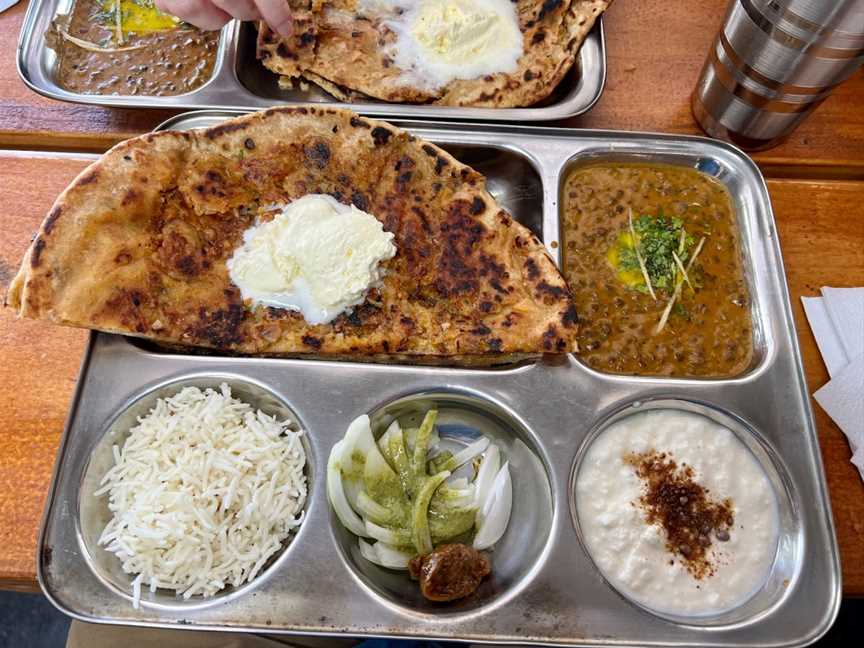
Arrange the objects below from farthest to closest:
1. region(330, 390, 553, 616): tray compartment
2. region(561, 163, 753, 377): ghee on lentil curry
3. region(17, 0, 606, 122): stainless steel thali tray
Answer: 1. region(17, 0, 606, 122): stainless steel thali tray
2. region(561, 163, 753, 377): ghee on lentil curry
3. region(330, 390, 553, 616): tray compartment

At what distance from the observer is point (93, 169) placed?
2.23 metres

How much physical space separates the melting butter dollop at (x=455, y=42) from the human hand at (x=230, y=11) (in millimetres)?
637

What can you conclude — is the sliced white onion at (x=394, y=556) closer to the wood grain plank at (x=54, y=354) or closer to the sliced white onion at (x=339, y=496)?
the sliced white onion at (x=339, y=496)

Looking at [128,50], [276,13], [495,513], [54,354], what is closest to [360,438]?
[495,513]

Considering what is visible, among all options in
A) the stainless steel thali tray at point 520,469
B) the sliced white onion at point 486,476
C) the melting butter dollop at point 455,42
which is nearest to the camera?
the stainless steel thali tray at point 520,469

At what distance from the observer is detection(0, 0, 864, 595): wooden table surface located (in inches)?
89.4

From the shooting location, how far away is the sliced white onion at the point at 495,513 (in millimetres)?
2152

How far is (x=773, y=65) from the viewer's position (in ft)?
8.20

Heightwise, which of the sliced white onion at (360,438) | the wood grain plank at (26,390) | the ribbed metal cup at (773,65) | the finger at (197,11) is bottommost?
the wood grain plank at (26,390)

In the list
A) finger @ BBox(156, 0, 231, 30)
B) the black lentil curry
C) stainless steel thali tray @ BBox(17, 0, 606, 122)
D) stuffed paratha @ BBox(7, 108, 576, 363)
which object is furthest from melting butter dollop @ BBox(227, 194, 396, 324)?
the black lentil curry

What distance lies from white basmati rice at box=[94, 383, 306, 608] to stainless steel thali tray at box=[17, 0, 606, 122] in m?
1.37

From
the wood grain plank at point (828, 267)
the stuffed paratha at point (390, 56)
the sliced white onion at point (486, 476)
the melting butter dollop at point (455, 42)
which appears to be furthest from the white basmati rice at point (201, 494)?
the wood grain plank at point (828, 267)

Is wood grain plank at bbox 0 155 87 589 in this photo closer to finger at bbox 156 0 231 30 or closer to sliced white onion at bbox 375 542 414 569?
finger at bbox 156 0 231 30

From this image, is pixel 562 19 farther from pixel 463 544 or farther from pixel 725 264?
pixel 463 544
